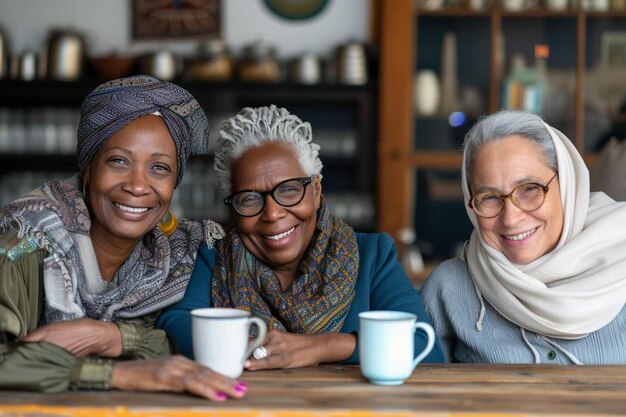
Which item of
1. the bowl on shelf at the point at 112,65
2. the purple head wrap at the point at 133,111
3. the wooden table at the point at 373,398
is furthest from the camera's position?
the bowl on shelf at the point at 112,65

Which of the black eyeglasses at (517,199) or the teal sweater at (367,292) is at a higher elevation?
the black eyeglasses at (517,199)

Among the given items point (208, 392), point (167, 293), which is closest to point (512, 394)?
point (208, 392)

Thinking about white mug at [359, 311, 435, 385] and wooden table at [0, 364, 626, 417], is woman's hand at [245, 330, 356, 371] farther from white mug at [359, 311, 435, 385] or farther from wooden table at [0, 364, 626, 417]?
white mug at [359, 311, 435, 385]

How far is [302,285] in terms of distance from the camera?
6.69 feet

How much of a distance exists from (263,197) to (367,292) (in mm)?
318

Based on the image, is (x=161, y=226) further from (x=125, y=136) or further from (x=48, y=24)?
(x=48, y=24)

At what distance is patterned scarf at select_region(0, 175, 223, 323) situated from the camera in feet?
6.34

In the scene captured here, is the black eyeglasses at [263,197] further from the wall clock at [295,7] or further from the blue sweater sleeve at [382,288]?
the wall clock at [295,7]

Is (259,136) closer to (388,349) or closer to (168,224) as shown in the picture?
(168,224)

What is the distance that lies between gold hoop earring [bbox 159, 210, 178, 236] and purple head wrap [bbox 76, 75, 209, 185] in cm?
16

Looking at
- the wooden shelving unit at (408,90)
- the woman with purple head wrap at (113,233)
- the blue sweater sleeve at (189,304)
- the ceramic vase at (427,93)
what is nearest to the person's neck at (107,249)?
the woman with purple head wrap at (113,233)

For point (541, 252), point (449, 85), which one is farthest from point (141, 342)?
Result: point (449, 85)

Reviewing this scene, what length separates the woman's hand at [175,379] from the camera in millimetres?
1467

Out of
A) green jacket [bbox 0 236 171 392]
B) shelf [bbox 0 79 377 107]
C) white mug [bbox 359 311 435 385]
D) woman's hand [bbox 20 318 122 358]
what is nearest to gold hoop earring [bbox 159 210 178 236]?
green jacket [bbox 0 236 171 392]
